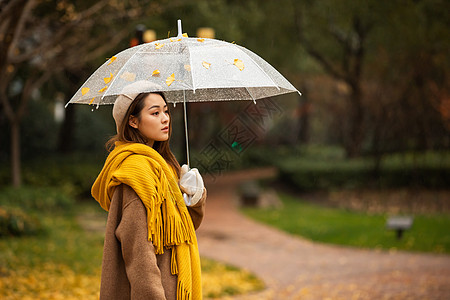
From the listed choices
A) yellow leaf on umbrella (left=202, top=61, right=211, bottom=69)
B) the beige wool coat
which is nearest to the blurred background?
yellow leaf on umbrella (left=202, top=61, right=211, bottom=69)

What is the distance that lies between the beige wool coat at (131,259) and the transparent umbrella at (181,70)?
0.55 meters

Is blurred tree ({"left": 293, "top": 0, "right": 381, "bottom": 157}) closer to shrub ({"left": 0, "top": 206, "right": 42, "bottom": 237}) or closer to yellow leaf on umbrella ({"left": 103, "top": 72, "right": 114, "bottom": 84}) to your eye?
shrub ({"left": 0, "top": 206, "right": 42, "bottom": 237})

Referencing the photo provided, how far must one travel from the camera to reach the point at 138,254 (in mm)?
2373

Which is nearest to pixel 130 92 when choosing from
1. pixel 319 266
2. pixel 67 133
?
pixel 319 266

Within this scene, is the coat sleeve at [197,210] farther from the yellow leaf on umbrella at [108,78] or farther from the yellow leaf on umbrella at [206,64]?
the yellow leaf on umbrella at [108,78]

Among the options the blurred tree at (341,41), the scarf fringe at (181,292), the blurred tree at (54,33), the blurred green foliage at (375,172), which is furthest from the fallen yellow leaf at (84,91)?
the blurred tree at (341,41)

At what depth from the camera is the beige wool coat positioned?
2365 millimetres

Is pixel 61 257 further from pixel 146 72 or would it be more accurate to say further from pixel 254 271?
pixel 146 72

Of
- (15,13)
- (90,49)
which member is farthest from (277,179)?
(15,13)

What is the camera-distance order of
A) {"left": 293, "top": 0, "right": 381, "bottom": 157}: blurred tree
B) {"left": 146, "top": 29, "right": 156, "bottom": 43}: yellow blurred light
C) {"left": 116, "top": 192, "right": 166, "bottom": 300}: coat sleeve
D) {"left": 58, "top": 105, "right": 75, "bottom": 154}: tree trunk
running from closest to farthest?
{"left": 116, "top": 192, "right": 166, "bottom": 300}: coat sleeve → {"left": 146, "top": 29, "right": 156, "bottom": 43}: yellow blurred light → {"left": 293, "top": 0, "right": 381, "bottom": 157}: blurred tree → {"left": 58, "top": 105, "right": 75, "bottom": 154}: tree trunk

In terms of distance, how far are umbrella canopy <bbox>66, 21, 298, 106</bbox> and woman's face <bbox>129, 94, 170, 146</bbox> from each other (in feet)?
0.29

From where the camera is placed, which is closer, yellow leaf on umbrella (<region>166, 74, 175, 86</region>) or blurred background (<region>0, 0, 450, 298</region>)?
yellow leaf on umbrella (<region>166, 74, 175, 86</region>)

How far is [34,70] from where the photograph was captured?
12.0 m

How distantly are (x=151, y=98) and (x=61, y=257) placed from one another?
21.0 feet
